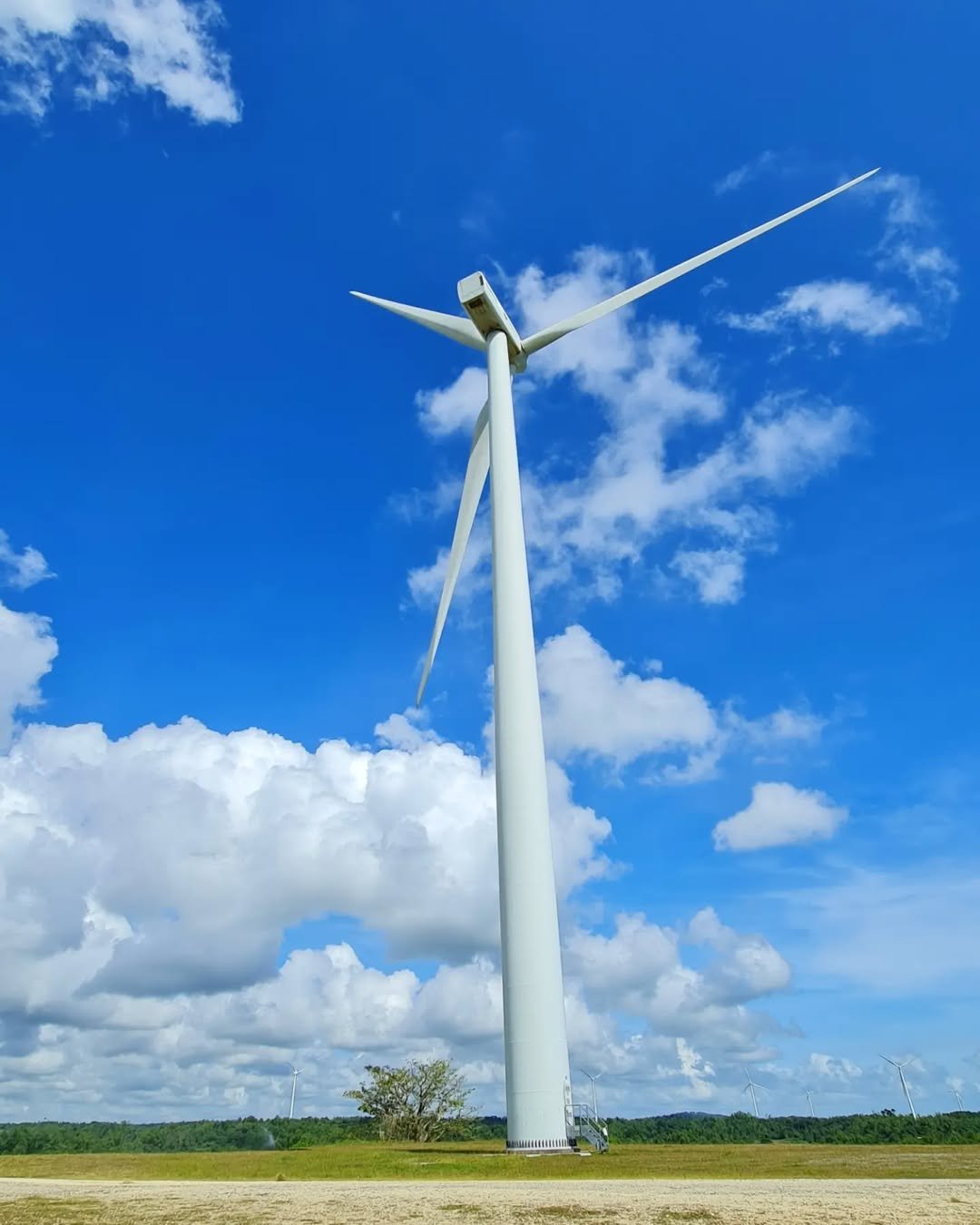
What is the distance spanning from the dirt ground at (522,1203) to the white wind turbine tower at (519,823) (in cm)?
699

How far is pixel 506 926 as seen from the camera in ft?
114

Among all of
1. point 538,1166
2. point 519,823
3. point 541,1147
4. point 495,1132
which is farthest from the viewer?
point 495,1132

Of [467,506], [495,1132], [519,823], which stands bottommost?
[495,1132]

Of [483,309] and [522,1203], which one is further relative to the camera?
[483,309]

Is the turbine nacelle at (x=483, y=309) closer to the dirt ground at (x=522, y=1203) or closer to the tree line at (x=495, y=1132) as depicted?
the dirt ground at (x=522, y=1203)

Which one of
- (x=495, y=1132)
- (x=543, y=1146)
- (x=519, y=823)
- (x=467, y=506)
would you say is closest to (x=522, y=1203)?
(x=543, y=1146)

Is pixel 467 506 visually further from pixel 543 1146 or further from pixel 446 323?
pixel 543 1146

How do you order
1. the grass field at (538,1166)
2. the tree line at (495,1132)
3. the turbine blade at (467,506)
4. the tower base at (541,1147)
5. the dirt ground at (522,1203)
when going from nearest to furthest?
1. the dirt ground at (522,1203)
2. the grass field at (538,1166)
3. the tower base at (541,1147)
4. the turbine blade at (467,506)
5. the tree line at (495,1132)

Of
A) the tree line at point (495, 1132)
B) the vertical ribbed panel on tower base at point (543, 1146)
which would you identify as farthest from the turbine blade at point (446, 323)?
the tree line at point (495, 1132)

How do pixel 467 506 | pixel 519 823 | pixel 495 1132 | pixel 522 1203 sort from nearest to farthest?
pixel 522 1203, pixel 519 823, pixel 467 506, pixel 495 1132

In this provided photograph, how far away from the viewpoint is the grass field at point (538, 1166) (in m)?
27.4

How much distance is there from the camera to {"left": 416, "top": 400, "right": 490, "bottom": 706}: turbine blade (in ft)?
167

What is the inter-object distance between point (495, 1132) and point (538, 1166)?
93.6m

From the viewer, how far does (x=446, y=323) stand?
54.9 meters
